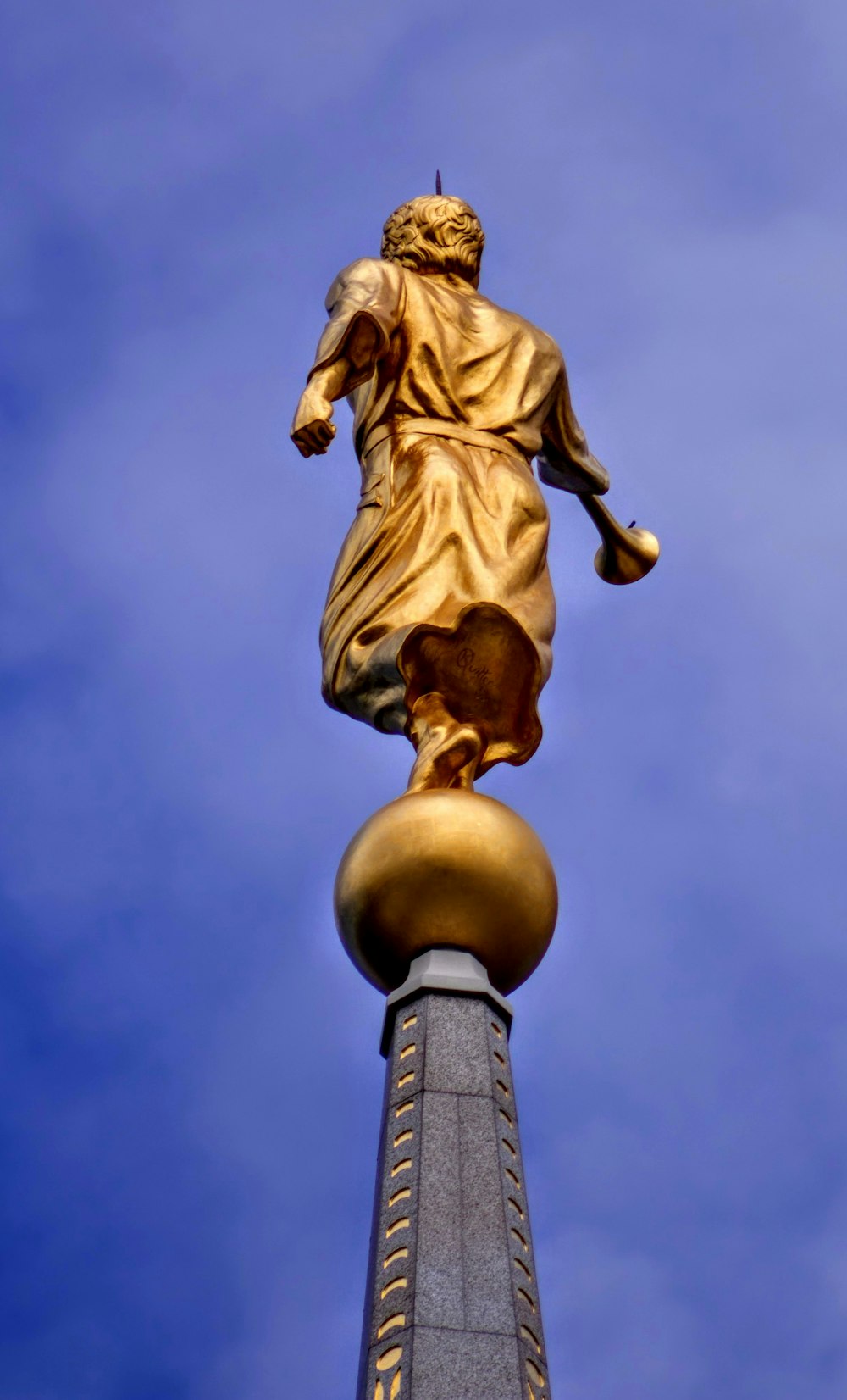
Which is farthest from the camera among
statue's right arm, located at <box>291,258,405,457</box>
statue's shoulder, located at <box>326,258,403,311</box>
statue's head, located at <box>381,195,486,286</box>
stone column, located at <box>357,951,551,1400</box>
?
statue's head, located at <box>381,195,486,286</box>

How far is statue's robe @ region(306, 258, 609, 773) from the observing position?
28.0 ft

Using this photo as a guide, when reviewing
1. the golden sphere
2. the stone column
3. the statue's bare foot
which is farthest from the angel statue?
the stone column

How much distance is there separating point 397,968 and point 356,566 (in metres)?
2.02

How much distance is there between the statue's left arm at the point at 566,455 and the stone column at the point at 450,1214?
134 inches

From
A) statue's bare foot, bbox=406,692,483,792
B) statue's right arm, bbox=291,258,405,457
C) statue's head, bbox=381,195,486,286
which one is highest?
statue's head, bbox=381,195,486,286

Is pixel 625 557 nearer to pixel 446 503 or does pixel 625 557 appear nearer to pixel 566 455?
pixel 566 455

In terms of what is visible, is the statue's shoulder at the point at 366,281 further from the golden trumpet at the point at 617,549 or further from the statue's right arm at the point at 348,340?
the golden trumpet at the point at 617,549

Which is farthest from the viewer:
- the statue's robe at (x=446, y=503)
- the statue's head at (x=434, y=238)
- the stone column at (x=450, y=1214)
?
the statue's head at (x=434, y=238)

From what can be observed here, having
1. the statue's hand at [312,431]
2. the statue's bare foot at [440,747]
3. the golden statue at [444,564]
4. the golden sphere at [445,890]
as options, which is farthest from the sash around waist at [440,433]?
the golden sphere at [445,890]

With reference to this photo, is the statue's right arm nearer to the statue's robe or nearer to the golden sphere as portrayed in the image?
the statue's robe

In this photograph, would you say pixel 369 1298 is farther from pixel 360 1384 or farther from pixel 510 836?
pixel 510 836

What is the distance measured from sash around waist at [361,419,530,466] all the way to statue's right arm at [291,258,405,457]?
14.1 inches

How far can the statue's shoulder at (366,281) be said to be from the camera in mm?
9414

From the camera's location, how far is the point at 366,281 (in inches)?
373
